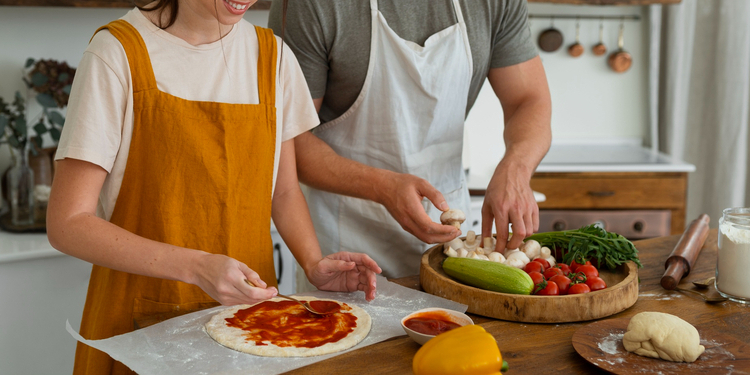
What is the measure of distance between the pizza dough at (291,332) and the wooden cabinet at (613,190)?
2142mm

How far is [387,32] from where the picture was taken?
1595 millimetres

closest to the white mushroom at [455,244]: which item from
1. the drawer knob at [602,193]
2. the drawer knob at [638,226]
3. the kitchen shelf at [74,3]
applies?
the kitchen shelf at [74,3]

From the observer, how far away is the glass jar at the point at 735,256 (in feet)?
4.09

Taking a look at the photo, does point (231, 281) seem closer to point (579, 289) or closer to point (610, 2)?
point (579, 289)

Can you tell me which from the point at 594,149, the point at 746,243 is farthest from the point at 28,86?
the point at 594,149

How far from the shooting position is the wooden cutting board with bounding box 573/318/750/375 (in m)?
0.95

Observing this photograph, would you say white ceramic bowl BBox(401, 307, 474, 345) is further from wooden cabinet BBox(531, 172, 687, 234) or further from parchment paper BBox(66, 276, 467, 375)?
wooden cabinet BBox(531, 172, 687, 234)

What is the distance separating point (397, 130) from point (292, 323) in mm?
662

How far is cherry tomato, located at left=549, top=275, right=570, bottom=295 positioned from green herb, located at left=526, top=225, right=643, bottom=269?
17 cm

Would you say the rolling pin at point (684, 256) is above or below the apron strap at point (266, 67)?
below

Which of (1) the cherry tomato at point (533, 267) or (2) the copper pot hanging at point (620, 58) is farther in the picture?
(2) the copper pot hanging at point (620, 58)

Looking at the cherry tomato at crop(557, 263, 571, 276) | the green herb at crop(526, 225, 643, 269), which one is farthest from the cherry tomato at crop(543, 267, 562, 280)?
the green herb at crop(526, 225, 643, 269)

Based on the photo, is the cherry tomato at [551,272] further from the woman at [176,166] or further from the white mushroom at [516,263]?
the woman at [176,166]

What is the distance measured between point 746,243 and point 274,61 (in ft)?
3.37
